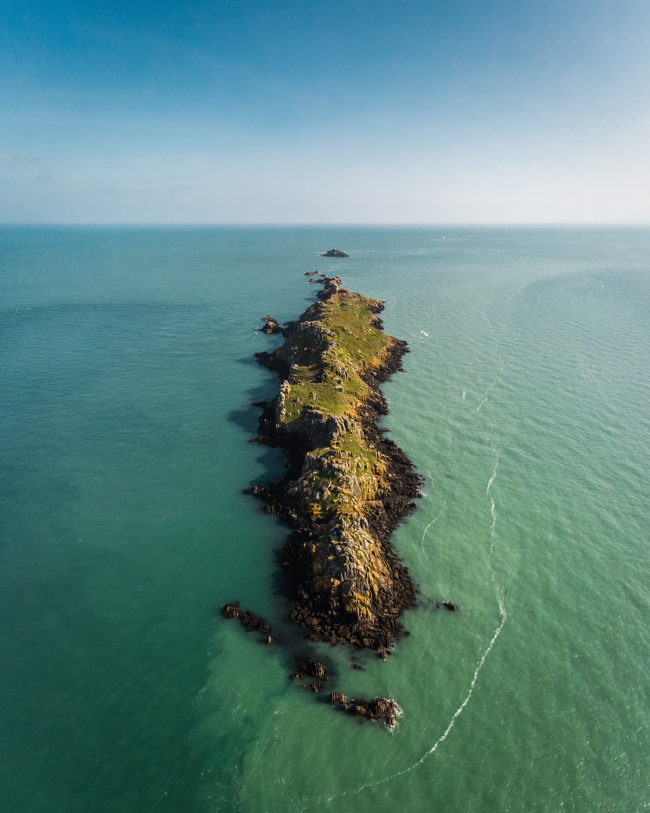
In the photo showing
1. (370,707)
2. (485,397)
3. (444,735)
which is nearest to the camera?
(444,735)

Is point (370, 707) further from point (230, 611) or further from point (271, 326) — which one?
point (271, 326)

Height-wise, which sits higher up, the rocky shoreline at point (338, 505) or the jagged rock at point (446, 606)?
the rocky shoreline at point (338, 505)

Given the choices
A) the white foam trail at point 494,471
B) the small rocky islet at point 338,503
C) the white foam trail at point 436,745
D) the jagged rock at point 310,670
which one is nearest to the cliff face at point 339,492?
the small rocky islet at point 338,503

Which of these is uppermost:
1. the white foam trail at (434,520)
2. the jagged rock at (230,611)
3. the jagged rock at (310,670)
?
the white foam trail at (434,520)

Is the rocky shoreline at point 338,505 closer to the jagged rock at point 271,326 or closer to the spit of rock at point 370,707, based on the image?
the spit of rock at point 370,707

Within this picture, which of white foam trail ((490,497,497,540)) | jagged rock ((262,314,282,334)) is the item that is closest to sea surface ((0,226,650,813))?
white foam trail ((490,497,497,540))

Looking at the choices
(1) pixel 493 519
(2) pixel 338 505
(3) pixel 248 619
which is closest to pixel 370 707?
(3) pixel 248 619

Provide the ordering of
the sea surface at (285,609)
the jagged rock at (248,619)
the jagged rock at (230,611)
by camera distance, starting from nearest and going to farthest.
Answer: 1. the sea surface at (285,609)
2. the jagged rock at (248,619)
3. the jagged rock at (230,611)

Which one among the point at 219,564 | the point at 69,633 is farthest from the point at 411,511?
the point at 69,633
